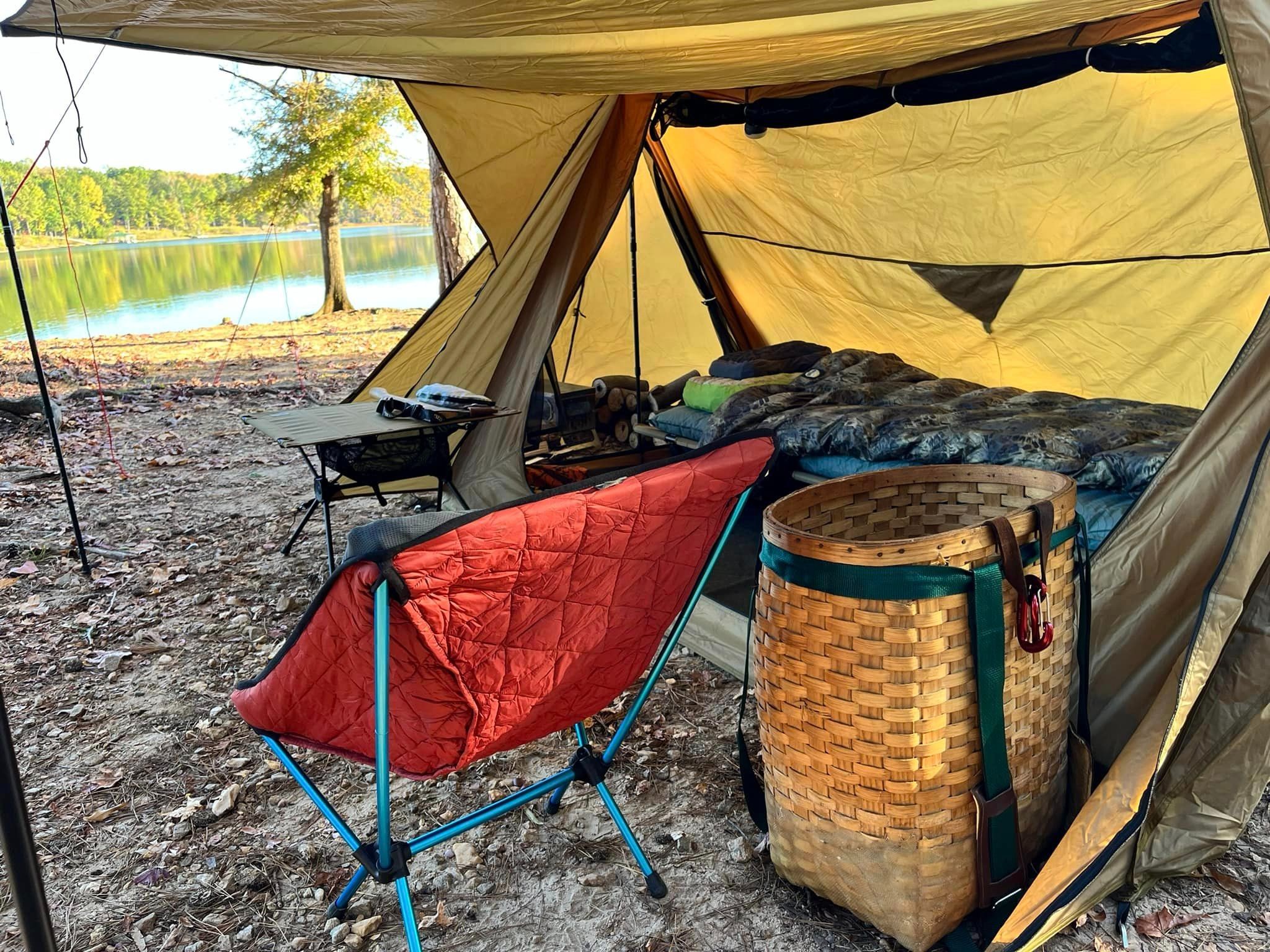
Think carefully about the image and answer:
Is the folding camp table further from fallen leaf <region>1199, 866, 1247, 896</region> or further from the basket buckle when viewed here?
fallen leaf <region>1199, 866, 1247, 896</region>

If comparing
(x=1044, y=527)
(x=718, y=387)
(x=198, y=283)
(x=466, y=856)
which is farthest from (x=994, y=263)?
(x=198, y=283)

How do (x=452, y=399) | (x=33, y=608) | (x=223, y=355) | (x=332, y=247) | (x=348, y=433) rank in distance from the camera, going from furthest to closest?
(x=332, y=247), (x=223, y=355), (x=452, y=399), (x=33, y=608), (x=348, y=433)

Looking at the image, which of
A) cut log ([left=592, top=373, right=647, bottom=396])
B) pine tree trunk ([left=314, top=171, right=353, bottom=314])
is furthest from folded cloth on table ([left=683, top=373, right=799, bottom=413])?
pine tree trunk ([left=314, top=171, right=353, bottom=314])

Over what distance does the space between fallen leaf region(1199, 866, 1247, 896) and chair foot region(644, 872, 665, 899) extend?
3.52 ft

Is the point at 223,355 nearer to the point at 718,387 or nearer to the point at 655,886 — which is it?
the point at 718,387

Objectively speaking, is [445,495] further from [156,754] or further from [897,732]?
[897,732]

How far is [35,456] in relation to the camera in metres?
5.52

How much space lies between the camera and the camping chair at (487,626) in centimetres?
133

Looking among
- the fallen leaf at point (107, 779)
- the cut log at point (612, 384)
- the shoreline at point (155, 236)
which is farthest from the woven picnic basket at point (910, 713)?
the shoreline at point (155, 236)

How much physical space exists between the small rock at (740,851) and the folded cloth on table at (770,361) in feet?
8.18

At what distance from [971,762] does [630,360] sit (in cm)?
395

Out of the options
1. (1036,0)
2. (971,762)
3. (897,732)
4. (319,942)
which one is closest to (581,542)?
(897,732)

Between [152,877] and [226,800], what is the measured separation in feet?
0.87

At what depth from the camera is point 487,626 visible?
4.74ft
